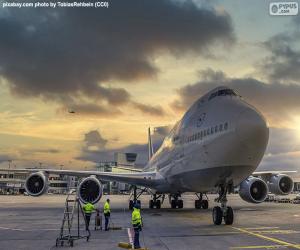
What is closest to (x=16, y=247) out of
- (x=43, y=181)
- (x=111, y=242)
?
(x=111, y=242)

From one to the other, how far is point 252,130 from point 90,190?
1532 cm

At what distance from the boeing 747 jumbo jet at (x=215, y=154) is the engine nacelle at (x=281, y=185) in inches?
278

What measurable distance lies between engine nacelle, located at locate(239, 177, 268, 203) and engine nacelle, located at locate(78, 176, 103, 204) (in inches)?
413

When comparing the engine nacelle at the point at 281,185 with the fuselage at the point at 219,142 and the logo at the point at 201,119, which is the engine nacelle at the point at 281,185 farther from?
the logo at the point at 201,119

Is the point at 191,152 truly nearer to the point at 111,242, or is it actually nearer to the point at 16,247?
the point at 111,242

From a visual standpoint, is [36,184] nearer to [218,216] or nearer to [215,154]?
[218,216]

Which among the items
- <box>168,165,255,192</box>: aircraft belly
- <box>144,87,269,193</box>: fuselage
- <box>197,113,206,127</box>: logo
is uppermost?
<box>197,113,206,127</box>: logo

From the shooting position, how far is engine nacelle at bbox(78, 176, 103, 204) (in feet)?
95.9

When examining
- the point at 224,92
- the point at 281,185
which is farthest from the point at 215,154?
the point at 281,185

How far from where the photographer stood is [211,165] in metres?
20.7

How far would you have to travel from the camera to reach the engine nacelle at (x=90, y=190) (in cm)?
2922

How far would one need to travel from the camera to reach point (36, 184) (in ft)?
102

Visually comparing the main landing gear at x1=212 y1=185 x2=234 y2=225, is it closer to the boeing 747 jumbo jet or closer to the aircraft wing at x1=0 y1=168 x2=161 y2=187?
the boeing 747 jumbo jet

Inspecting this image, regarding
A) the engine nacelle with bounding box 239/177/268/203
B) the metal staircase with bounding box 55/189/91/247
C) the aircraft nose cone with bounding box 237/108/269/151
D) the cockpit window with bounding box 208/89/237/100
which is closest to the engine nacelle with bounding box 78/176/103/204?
the metal staircase with bounding box 55/189/91/247
